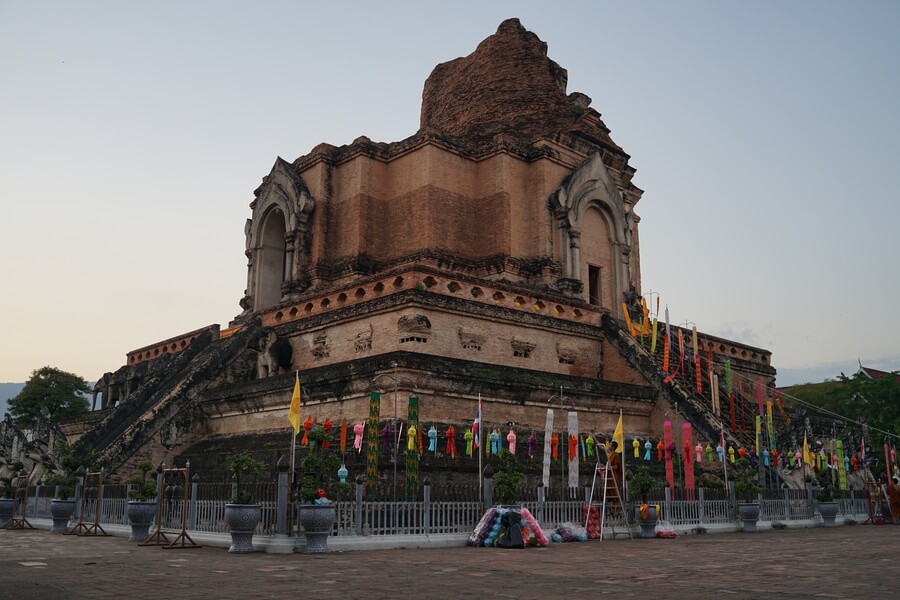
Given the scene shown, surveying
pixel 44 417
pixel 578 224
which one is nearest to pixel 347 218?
pixel 578 224

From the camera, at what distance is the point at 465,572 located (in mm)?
10734

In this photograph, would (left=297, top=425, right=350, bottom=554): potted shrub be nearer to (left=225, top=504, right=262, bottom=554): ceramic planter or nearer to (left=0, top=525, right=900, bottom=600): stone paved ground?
(left=0, top=525, right=900, bottom=600): stone paved ground

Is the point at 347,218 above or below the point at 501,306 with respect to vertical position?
above

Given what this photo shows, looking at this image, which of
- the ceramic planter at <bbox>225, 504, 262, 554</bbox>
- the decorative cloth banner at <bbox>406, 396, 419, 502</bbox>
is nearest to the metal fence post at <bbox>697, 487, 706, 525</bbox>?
the decorative cloth banner at <bbox>406, 396, 419, 502</bbox>

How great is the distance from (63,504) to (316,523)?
26.3 ft

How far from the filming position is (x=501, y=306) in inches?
952

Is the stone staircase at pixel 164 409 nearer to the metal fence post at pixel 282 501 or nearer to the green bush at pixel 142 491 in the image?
the green bush at pixel 142 491

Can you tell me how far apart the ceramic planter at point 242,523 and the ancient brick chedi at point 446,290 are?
6.87m

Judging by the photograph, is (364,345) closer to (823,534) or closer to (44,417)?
(44,417)

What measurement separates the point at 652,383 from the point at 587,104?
16254mm

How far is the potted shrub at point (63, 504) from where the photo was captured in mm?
18172

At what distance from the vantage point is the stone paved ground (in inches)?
344

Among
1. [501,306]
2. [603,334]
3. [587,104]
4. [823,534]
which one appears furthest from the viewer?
[587,104]

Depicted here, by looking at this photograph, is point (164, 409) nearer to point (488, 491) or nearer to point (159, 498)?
point (159, 498)
